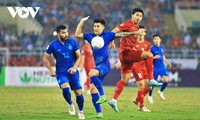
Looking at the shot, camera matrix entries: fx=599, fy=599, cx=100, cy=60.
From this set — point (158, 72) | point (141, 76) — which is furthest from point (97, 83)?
point (158, 72)

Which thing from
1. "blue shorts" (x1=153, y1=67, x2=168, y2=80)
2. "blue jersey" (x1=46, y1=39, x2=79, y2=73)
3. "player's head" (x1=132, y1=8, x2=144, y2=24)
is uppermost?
"player's head" (x1=132, y1=8, x2=144, y2=24)

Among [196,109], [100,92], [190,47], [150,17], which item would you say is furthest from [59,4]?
[100,92]

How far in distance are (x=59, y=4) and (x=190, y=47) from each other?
36.2 feet

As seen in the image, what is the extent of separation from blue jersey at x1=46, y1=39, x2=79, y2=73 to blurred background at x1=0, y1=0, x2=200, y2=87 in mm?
17191

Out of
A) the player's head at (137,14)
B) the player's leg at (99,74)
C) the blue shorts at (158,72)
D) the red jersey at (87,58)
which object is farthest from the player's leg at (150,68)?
the red jersey at (87,58)

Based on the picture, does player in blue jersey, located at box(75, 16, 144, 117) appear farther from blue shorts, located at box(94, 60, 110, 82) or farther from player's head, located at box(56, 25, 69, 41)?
player's head, located at box(56, 25, 69, 41)

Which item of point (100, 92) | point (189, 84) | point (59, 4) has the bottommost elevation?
point (189, 84)

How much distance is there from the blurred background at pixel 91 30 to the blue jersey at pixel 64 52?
56.4 ft

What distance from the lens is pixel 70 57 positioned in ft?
53.6

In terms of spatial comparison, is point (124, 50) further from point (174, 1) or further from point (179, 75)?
point (174, 1)

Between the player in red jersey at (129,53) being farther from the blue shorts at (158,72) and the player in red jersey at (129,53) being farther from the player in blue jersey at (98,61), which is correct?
the blue shorts at (158,72)

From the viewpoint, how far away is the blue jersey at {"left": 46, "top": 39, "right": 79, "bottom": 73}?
1628 centimetres

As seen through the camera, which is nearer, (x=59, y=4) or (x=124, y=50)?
(x=124, y=50)

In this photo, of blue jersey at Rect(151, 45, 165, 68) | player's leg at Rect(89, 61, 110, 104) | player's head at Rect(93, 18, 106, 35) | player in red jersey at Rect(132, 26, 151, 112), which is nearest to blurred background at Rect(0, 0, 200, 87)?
blue jersey at Rect(151, 45, 165, 68)
